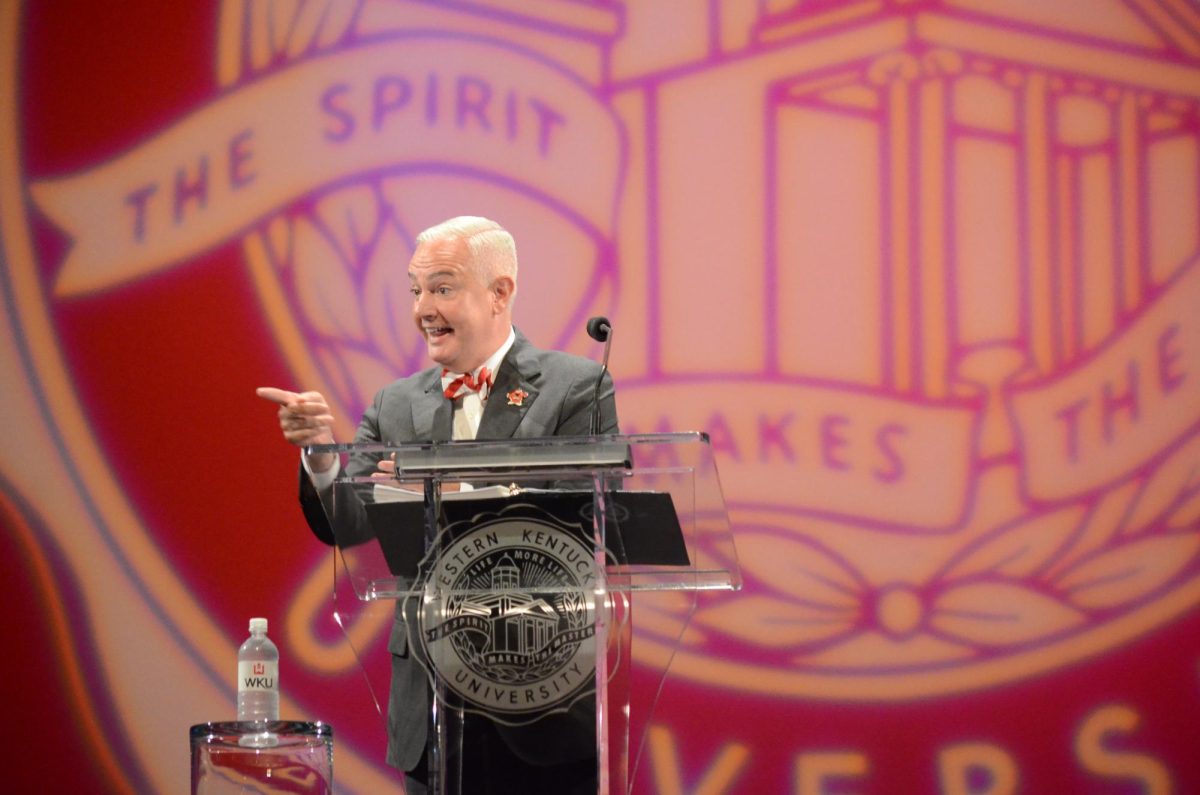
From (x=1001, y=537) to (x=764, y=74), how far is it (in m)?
1.48

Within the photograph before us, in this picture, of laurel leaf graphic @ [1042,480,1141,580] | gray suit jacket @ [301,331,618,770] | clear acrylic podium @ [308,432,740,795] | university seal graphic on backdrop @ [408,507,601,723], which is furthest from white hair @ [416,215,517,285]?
laurel leaf graphic @ [1042,480,1141,580]

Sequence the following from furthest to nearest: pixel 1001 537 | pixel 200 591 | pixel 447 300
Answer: pixel 200 591, pixel 1001 537, pixel 447 300

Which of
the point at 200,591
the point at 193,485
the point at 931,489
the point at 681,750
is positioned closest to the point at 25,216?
the point at 193,485

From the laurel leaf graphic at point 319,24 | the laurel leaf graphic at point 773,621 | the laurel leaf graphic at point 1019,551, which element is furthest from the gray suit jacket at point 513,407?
the laurel leaf graphic at point 319,24

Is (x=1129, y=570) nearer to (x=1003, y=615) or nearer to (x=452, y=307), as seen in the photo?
(x=1003, y=615)

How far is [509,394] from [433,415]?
167mm

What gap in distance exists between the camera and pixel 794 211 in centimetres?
404

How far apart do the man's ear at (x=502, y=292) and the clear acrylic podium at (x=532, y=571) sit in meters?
0.96

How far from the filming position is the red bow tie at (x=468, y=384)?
291 cm


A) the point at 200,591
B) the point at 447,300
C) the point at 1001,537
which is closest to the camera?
the point at 447,300

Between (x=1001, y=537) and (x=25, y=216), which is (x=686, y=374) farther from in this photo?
(x=25, y=216)

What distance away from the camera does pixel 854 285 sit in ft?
13.1

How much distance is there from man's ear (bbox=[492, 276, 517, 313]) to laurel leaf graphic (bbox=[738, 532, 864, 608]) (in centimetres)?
123

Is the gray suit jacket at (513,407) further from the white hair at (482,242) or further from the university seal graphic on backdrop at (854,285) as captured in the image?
the university seal graphic on backdrop at (854,285)
